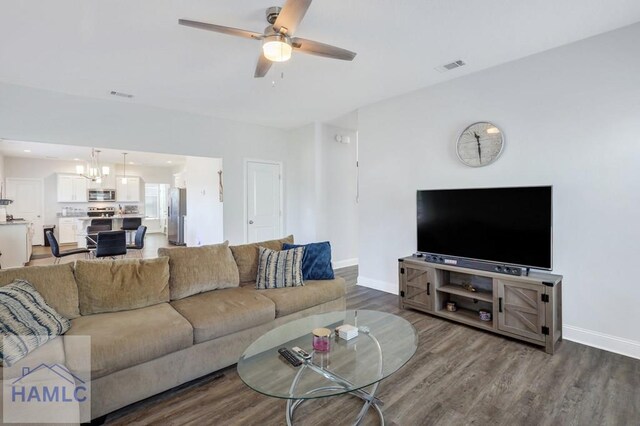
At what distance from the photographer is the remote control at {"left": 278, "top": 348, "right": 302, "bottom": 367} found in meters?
1.73

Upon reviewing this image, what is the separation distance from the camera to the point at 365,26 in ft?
8.41

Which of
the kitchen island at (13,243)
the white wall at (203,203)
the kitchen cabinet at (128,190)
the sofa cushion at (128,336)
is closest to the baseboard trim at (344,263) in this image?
the white wall at (203,203)

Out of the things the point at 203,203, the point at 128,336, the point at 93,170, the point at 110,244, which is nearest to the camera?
the point at 128,336

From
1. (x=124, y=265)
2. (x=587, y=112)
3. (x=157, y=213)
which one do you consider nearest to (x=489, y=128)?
(x=587, y=112)

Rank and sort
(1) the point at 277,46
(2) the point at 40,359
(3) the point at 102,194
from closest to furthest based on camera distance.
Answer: (2) the point at 40,359, (1) the point at 277,46, (3) the point at 102,194

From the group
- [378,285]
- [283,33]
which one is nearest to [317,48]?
[283,33]

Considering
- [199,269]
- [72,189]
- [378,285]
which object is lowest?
[378,285]

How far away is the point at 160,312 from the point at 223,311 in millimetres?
467

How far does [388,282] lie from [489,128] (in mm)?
2452

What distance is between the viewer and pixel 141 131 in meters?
4.57

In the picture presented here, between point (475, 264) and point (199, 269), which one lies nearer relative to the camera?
point (199, 269)

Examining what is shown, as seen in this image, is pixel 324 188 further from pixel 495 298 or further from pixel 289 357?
pixel 289 357

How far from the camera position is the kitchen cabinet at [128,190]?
35.2ft

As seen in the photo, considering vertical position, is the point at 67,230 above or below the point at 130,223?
below
